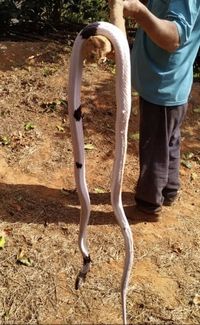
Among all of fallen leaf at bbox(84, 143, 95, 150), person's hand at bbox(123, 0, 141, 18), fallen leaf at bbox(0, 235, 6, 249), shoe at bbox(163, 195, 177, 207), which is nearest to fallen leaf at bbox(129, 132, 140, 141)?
fallen leaf at bbox(84, 143, 95, 150)

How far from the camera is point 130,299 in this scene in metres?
2.80

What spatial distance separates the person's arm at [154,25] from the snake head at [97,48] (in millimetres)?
311

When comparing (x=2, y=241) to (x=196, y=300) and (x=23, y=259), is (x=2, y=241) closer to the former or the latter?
(x=23, y=259)

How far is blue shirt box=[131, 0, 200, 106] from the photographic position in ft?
8.87

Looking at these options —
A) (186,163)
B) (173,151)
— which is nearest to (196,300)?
(173,151)

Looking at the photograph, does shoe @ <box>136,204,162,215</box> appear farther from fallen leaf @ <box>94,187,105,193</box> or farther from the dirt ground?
fallen leaf @ <box>94,187,105,193</box>

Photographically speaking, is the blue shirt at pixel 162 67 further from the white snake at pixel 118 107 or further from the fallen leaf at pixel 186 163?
the fallen leaf at pixel 186 163

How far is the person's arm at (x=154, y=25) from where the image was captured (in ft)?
7.00

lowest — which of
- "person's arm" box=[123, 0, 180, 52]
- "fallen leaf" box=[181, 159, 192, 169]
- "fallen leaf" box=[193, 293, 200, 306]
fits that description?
"fallen leaf" box=[181, 159, 192, 169]

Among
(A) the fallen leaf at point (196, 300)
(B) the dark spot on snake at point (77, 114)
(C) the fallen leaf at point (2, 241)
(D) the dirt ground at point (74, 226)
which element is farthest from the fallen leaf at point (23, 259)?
(B) the dark spot on snake at point (77, 114)

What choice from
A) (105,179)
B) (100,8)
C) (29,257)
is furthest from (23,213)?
(100,8)

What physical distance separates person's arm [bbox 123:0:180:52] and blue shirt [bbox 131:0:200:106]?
10.2 inches

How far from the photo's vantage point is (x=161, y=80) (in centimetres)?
280

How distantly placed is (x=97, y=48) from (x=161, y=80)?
1.02 metres
